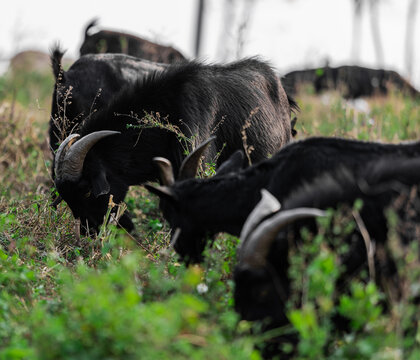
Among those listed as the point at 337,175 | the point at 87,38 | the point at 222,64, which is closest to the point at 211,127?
the point at 222,64

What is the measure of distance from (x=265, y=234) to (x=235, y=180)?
83 cm

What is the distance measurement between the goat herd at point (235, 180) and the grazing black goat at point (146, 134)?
0.03ft

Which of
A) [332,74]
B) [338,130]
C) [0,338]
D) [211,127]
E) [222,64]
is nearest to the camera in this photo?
[0,338]

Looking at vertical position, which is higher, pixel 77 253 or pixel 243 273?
pixel 243 273

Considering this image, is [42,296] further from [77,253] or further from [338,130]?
[338,130]

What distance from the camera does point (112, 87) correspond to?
8.34 m

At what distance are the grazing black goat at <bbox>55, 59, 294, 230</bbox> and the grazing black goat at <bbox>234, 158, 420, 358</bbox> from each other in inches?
93.1

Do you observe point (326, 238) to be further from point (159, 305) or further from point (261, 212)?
point (159, 305)

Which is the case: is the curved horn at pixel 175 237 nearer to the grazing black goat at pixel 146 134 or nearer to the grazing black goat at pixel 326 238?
the grazing black goat at pixel 326 238

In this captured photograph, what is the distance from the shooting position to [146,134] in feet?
21.7

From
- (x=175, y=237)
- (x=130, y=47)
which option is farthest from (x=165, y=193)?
(x=130, y=47)

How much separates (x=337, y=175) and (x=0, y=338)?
2.22 meters

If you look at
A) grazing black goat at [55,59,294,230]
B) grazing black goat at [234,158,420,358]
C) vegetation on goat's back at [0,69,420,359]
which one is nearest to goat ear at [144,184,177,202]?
vegetation on goat's back at [0,69,420,359]

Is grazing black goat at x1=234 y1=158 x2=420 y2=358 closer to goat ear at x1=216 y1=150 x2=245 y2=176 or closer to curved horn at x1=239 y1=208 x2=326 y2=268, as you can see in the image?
curved horn at x1=239 y1=208 x2=326 y2=268
